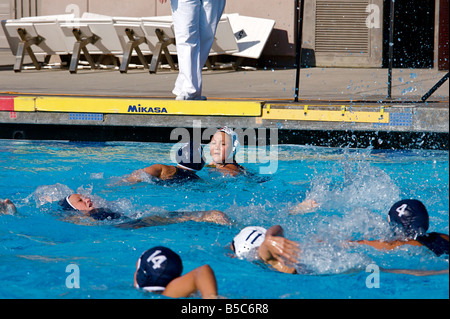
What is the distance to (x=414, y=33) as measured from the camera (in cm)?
1423

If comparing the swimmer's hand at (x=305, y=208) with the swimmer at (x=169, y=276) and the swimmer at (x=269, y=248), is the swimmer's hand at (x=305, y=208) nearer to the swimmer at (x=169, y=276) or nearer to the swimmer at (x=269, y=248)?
the swimmer at (x=269, y=248)

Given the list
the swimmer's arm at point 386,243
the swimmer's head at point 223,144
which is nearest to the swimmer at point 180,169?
the swimmer's head at point 223,144

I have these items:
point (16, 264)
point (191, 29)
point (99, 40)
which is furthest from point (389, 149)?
point (99, 40)

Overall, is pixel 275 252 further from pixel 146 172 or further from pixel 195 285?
pixel 146 172

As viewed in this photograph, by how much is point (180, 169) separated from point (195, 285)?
2932 millimetres

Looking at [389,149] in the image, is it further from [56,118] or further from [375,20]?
[375,20]

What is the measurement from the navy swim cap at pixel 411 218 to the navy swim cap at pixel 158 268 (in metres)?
1.50

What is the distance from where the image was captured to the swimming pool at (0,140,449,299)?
3844 mm

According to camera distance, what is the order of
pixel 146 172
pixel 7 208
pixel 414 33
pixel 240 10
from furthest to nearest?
pixel 414 33
pixel 240 10
pixel 146 172
pixel 7 208

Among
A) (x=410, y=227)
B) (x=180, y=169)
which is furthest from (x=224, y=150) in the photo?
(x=410, y=227)

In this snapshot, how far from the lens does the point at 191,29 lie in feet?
23.7

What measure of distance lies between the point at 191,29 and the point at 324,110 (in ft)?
5.64

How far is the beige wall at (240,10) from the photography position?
1266 centimetres

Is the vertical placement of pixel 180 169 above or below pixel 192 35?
below
